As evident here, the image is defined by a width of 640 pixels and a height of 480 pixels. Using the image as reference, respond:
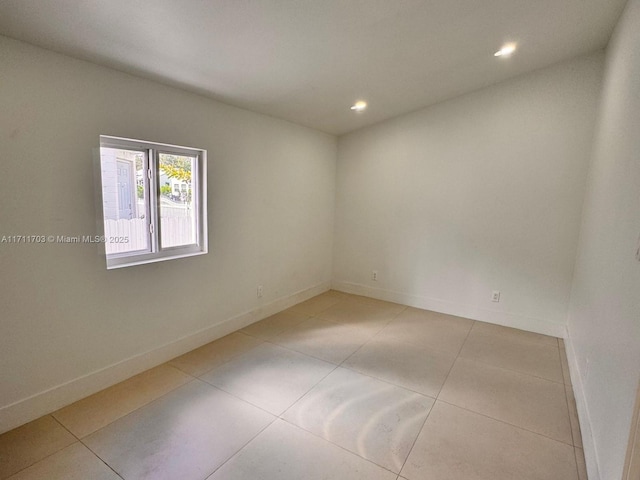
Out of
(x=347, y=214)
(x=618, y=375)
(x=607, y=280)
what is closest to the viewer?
(x=618, y=375)

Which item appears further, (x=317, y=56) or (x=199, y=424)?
(x=317, y=56)

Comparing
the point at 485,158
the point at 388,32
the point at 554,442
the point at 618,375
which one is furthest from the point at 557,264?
the point at 388,32

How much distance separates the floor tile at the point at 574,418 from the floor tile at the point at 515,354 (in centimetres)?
18

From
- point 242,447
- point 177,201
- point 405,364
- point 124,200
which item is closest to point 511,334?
point 405,364

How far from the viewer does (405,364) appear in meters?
2.70

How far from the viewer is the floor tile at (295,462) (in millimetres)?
1580

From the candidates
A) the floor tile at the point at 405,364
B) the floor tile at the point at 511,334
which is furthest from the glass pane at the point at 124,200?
the floor tile at the point at 511,334

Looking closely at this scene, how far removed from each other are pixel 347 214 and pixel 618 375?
3462 mm

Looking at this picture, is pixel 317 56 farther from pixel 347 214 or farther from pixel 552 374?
pixel 552 374

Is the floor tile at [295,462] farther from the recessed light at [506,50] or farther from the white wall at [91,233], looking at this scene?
the recessed light at [506,50]

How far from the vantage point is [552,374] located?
2.60 metres

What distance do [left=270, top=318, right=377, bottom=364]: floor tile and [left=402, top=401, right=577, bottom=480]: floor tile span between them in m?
1.03

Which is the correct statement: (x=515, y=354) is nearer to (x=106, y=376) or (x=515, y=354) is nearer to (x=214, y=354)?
(x=214, y=354)

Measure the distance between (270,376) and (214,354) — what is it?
25.2 inches
